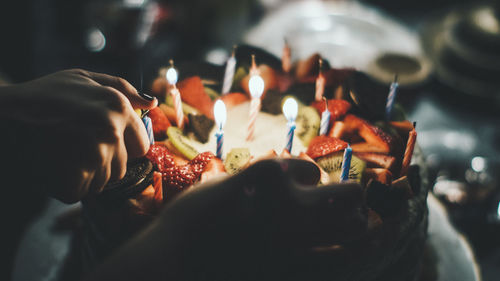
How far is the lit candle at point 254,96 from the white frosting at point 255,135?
54mm

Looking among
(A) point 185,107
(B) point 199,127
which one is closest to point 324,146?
(B) point 199,127

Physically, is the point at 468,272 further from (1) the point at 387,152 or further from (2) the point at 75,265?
(2) the point at 75,265

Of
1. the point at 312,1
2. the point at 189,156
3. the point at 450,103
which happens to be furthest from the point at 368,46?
the point at 189,156

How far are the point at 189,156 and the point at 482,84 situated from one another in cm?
333

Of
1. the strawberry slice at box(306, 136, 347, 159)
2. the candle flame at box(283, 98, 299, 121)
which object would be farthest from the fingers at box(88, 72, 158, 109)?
the strawberry slice at box(306, 136, 347, 159)

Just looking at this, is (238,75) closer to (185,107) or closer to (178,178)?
(185,107)

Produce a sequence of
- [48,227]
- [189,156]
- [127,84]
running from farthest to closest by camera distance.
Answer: [48,227] < [189,156] < [127,84]

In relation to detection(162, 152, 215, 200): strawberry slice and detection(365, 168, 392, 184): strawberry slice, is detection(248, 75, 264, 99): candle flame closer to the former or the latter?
detection(162, 152, 215, 200): strawberry slice

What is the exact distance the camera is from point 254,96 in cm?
156

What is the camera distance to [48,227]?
6.38 ft

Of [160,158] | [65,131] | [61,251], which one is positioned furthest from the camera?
[61,251]

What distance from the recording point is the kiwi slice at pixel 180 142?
148cm

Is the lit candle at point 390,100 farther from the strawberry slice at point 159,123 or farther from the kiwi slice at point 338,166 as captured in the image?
the strawberry slice at point 159,123

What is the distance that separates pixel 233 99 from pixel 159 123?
40 cm
